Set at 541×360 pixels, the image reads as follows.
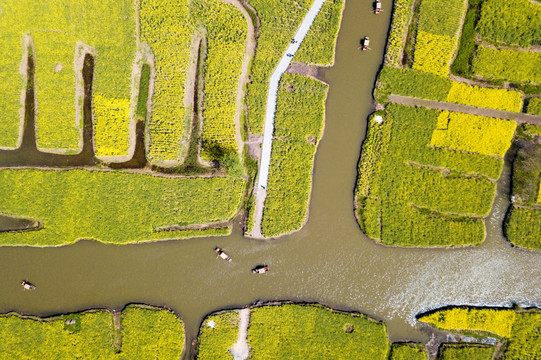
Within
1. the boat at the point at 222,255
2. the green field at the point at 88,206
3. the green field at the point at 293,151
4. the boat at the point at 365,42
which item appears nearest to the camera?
the green field at the point at 88,206

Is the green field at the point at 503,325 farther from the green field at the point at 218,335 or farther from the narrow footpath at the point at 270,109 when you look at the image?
the narrow footpath at the point at 270,109

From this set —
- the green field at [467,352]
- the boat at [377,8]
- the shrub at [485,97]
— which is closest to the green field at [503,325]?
the green field at [467,352]

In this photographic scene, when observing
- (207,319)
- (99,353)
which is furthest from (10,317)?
(207,319)

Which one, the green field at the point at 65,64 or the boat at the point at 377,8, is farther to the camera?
the boat at the point at 377,8

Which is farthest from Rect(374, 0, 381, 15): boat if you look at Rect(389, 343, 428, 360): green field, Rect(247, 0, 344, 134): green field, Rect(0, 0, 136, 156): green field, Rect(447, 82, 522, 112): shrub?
Rect(389, 343, 428, 360): green field

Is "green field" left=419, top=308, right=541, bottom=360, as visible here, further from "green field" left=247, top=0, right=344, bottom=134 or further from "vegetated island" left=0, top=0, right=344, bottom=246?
"green field" left=247, top=0, right=344, bottom=134

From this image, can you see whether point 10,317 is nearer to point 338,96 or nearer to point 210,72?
point 210,72
